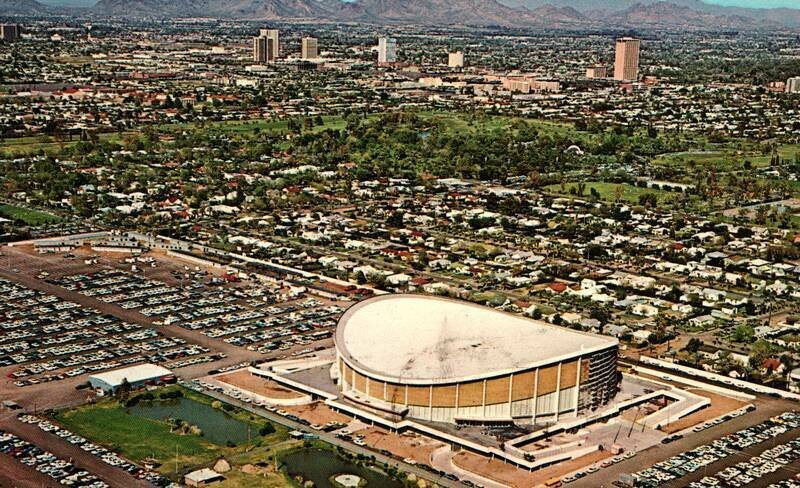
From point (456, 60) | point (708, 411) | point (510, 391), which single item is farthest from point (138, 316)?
point (456, 60)

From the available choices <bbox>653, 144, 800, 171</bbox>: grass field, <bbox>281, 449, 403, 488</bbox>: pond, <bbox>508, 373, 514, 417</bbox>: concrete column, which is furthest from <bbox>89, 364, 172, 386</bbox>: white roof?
<bbox>653, 144, 800, 171</bbox>: grass field

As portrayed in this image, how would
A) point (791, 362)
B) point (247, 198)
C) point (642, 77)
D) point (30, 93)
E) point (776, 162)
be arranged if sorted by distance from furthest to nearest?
point (642, 77), point (30, 93), point (776, 162), point (247, 198), point (791, 362)

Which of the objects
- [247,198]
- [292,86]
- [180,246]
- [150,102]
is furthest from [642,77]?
[180,246]

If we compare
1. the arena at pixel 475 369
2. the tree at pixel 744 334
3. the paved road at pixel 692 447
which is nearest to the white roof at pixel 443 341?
the arena at pixel 475 369

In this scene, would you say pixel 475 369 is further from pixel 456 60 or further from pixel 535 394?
pixel 456 60

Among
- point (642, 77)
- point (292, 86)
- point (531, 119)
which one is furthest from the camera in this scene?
point (642, 77)

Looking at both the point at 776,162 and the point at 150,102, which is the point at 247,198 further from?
the point at 150,102
